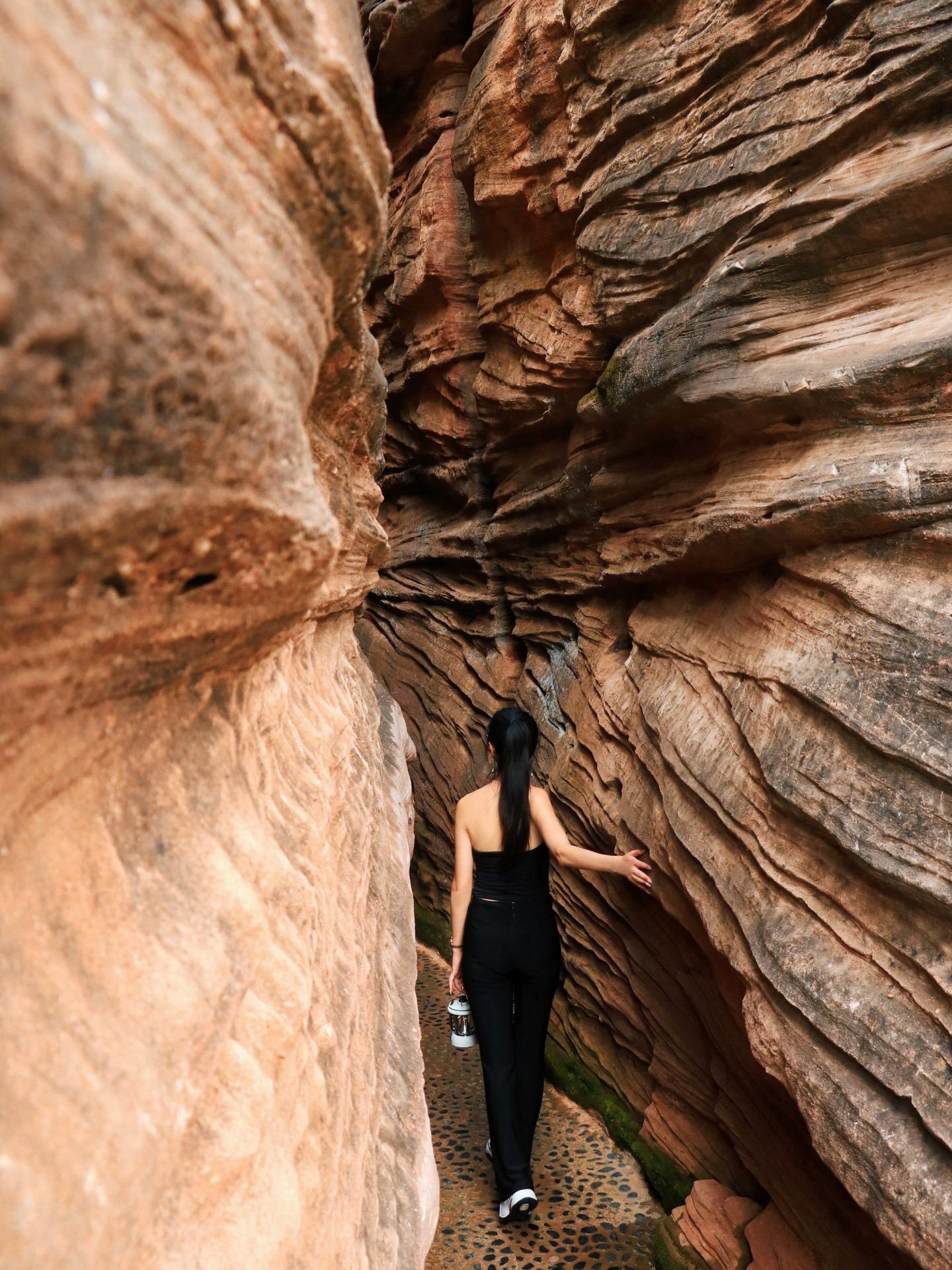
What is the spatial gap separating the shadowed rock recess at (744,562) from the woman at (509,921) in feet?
2.32

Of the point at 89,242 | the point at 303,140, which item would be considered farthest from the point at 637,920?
the point at 89,242

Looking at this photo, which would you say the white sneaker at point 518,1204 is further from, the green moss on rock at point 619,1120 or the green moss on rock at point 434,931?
the green moss on rock at point 434,931

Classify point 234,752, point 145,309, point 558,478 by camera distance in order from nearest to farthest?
point 145,309
point 234,752
point 558,478

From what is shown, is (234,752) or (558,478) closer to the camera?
(234,752)

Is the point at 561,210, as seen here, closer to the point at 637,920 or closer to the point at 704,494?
the point at 704,494

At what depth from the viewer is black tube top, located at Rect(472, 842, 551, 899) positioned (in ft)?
15.2

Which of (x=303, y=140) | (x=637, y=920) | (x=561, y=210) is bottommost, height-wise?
(x=637, y=920)

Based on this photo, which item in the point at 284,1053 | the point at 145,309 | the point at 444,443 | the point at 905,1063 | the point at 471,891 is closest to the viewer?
the point at 145,309

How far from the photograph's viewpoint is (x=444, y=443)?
30.7ft

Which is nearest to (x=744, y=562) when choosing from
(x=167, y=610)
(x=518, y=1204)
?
(x=518, y=1204)

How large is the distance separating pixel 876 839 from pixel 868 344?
213 cm

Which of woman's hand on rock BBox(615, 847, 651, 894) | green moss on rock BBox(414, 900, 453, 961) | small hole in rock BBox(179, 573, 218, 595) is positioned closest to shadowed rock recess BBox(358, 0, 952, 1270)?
woman's hand on rock BBox(615, 847, 651, 894)

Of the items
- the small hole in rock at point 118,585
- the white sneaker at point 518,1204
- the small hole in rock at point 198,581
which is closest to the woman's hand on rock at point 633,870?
the white sneaker at point 518,1204

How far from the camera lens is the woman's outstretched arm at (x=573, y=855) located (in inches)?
181
